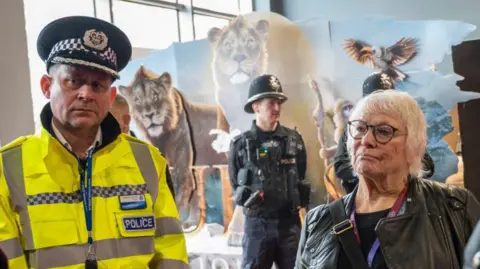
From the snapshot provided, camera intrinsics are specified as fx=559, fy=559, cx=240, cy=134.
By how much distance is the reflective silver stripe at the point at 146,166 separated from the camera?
5.95 ft

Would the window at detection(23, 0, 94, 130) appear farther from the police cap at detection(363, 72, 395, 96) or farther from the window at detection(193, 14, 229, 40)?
the police cap at detection(363, 72, 395, 96)

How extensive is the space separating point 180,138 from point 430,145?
2316 mm

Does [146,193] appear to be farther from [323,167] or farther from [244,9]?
[244,9]

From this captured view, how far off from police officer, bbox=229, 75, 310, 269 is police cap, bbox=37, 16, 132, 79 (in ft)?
7.59

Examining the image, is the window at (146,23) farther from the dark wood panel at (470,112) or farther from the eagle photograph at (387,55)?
the dark wood panel at (470,112)

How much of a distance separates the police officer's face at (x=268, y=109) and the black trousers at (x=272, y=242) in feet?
2.55

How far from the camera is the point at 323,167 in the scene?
16.6ft

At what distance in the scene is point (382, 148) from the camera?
179 cm

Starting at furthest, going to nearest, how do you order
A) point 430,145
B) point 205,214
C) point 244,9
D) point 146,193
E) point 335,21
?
point 244,9, point 205,214, point 335,21, point 430,145, point 146,193

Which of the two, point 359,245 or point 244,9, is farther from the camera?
point 244,9

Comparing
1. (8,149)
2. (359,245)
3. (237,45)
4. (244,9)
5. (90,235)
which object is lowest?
(359,245)

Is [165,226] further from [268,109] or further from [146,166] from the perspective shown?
[268,109]

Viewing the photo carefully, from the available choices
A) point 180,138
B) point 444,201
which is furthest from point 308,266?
point 180,138

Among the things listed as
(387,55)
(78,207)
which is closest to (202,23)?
(387,55)
